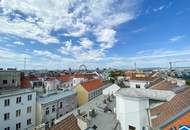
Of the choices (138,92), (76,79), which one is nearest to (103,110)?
(138,92)

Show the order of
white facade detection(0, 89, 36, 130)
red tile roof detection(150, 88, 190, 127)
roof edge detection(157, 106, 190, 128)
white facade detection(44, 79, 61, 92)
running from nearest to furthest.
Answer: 1. roof edge detection(157, 106, 190, 128)
2. red tile roof detection(150, 88, 190, 127)
3. white facade detection(0, 89, 36, 130)
4. white facade detection(44, 79, 61, 92)

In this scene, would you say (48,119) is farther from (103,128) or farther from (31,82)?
(103,128)

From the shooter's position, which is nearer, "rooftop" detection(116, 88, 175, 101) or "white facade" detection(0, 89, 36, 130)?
"rooftop" detection(116, 88, 175, 101)

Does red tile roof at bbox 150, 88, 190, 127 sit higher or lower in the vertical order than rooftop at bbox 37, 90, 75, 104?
higher

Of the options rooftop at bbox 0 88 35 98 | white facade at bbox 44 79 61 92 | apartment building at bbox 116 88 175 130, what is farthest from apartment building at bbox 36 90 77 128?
apartment building at bbox 116 88 175 130

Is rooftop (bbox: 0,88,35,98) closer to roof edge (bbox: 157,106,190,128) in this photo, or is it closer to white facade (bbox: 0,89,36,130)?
white facade (bbox: 0,89,36,130)

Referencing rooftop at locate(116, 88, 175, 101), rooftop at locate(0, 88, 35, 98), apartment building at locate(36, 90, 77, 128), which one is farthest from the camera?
apartment building at locate(36, 90, 77, 128)

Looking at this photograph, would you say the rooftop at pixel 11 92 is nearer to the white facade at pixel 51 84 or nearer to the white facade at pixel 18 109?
the white facade at pixel 18 109
